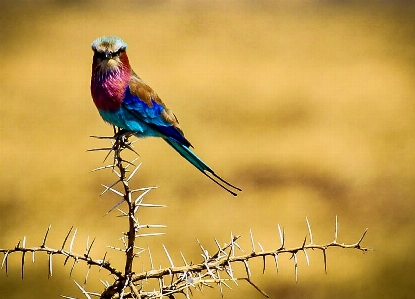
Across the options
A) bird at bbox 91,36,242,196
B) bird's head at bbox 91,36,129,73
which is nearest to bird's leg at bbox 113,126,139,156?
bird at bbox 91,36,242,196

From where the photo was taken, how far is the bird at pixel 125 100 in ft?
6.66

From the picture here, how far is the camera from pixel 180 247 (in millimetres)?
4742

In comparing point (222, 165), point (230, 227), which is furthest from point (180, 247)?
point (222, 165)

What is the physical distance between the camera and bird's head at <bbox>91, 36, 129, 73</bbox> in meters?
2.01

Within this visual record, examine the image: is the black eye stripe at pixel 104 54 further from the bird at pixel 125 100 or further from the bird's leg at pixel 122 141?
the bird's leg at pixel 122 141

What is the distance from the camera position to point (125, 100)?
2.11 metres

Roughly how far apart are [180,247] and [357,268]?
3.99 ft

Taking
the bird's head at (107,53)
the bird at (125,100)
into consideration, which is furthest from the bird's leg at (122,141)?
the bird's head at (107,53)

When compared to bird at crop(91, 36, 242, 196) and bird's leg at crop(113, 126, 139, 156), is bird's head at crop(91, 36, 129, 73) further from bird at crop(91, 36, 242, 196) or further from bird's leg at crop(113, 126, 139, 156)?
bird's leg at crop(113, 126, 139, 156)

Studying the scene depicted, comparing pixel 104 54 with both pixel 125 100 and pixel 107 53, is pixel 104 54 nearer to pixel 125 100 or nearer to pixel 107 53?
pixel 107 53

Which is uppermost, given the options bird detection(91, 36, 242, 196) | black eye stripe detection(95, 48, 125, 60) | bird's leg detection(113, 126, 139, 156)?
black eye stripe detection(95, 48, 125, 60)

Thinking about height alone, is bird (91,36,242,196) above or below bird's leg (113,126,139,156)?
above

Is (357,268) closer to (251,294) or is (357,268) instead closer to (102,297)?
(251,294)

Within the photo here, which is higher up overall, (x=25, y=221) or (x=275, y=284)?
(x=25, y=221)
